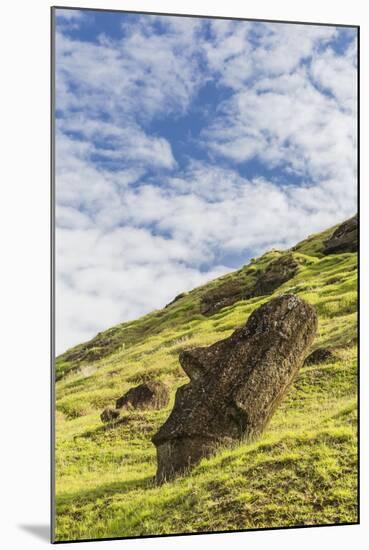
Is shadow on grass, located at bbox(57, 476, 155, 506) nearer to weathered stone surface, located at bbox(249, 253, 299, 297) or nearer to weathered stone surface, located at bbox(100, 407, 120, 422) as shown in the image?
weathered stone surface, located at bbox(100, 407, 120, 422)

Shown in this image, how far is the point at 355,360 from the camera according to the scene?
474 inches

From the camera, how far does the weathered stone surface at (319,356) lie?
12.0 meters

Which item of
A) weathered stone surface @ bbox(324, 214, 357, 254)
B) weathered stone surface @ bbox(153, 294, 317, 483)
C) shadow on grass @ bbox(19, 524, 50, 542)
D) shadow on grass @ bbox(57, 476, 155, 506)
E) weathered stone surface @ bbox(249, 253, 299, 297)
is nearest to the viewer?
shadow on grass @ bbox(57, 476, 155, 506)

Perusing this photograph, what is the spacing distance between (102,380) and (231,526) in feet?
6.77

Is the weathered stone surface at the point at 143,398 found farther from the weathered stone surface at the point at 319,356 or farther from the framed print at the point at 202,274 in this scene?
the weathered stone surface at the point at 319,356

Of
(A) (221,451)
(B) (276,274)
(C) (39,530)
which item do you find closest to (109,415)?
(A) (221,451)

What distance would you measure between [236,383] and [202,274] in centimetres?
125

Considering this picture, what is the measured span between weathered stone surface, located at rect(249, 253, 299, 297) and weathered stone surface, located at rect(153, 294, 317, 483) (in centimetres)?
17

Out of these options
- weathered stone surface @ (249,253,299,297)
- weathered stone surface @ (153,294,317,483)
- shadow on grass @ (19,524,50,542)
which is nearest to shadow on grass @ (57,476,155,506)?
weathered stone surface @ (153,294,317,483)

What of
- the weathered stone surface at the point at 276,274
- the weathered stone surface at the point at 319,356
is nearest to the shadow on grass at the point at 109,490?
the weathered stone surface at the point at 319,356

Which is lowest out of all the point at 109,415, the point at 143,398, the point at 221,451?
the point at 221,451

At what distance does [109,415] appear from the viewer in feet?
37.4

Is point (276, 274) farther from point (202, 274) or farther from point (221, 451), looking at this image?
point (221, 451)

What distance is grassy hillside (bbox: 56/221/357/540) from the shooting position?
436 inches
